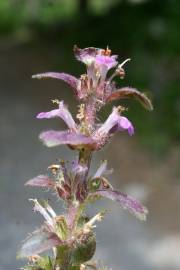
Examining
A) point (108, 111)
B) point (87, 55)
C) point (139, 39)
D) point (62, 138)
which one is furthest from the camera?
point (139, 39)

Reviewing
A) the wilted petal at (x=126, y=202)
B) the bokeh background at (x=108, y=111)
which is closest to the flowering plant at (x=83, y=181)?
the wilted petal at (x=126, y=202)

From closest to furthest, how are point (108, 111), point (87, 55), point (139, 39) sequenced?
1. point (87, 55)
2. point (108, 111)
3. point (139, 39)

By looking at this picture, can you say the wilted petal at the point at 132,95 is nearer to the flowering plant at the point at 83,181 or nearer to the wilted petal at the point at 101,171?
the flowering plant at the point at 83,181

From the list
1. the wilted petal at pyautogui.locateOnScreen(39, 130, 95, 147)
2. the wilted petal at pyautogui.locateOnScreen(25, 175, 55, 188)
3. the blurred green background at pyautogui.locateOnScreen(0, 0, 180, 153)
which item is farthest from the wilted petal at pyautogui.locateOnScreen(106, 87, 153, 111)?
the blurred green background at pyautogui.locateOnScreen(0, 0, 180, 153)

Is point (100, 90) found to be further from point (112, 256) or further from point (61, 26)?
point (61, 26)

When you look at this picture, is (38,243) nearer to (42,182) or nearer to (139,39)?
(42,182)

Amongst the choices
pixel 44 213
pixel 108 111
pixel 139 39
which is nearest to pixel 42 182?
pixel 44 213

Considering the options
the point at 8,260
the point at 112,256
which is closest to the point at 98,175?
the point at 8,260

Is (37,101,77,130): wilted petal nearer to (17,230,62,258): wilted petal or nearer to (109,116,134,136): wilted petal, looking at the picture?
(109,116,134,136): wilted petal
